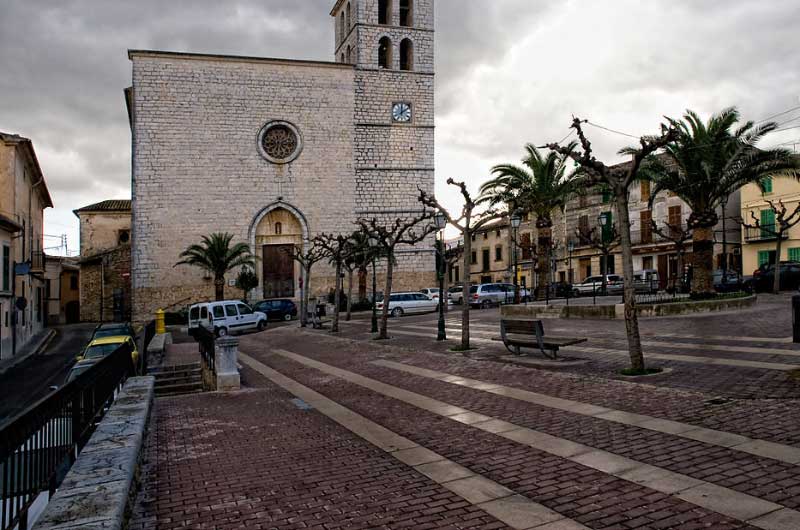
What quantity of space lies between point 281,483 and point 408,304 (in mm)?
30327

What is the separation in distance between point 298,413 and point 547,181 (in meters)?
23.9

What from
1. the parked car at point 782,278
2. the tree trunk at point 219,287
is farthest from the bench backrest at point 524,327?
the tree trunk at point 219,287

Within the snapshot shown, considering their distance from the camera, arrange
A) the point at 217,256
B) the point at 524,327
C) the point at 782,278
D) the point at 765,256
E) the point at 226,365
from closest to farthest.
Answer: the point at 226,365, the point at 524,327, the point at 782,278, the point at 217,256, the point at 765,256

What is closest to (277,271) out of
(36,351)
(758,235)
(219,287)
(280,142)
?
(219,287)

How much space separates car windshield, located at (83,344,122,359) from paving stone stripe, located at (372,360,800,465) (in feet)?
34.3

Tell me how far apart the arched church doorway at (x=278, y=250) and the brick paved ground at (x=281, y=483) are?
34544mm

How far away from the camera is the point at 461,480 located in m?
5.38

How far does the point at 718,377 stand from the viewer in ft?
29.4

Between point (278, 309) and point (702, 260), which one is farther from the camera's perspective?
point (278, 309)

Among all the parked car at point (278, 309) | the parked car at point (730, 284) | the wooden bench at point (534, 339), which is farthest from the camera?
the parked car at point (278, 309)

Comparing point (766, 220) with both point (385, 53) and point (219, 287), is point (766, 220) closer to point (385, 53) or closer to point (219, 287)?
point (385, 53)

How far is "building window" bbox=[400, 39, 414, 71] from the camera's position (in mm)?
45250

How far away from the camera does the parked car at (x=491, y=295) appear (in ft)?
126

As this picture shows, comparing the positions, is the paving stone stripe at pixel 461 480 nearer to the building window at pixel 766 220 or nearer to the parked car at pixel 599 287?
the parked car at pixel 599 287
